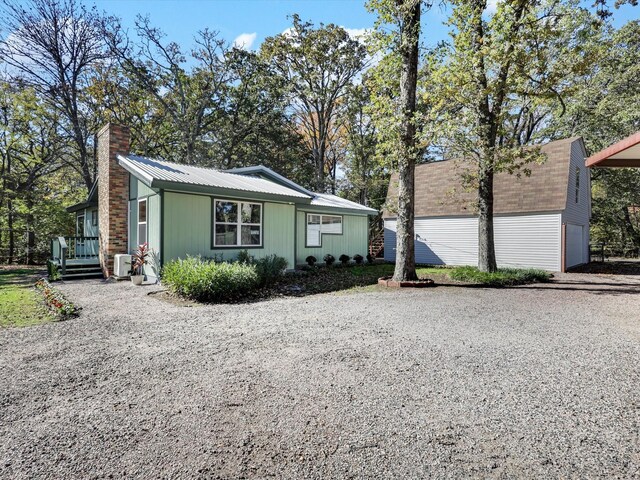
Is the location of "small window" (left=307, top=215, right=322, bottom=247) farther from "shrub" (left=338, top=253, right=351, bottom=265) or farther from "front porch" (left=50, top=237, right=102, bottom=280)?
"front porch" (left=50, top=237, right=102, bottom=280)

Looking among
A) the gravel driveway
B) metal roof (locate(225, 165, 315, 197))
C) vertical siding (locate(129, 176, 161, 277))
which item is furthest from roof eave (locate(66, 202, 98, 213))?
the gravel driveway

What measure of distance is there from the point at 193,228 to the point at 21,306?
4.01 meters

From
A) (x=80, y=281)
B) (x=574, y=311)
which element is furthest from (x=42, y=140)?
(x=574, y=311)

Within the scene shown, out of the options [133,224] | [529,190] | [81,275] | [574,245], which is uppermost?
[529,190]

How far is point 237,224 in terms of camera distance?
34.9 feet

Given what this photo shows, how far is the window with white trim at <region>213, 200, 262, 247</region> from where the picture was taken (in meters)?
10.2

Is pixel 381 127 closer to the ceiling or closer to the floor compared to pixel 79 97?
closer to the floor

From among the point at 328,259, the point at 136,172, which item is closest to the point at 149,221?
the point at 136,172

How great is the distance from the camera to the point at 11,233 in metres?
17.9

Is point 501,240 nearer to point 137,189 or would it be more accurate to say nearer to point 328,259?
point 328,259

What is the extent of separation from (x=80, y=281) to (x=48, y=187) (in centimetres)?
1812

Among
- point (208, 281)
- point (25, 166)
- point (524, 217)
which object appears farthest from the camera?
point (25, 166)

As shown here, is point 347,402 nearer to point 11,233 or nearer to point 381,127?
point 381,127

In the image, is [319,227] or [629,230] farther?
[629,230]
